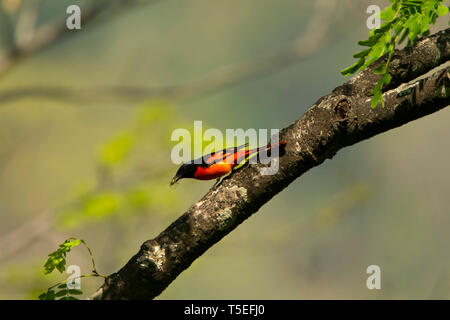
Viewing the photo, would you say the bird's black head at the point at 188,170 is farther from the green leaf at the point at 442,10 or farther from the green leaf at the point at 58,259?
the green leaf at the point at 442,10

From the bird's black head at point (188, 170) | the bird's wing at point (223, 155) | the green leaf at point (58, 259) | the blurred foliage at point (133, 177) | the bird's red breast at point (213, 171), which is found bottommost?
the green leaf at point (58, 259)

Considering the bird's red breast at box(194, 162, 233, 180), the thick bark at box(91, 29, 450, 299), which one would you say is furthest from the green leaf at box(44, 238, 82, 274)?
the bird's red breast at box(194, 162, 233, 180)

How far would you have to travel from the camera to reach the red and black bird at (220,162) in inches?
126

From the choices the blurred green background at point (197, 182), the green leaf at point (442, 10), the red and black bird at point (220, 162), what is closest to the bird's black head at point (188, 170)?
the red and black bird at point (220, 162)

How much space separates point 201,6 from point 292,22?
41.3ft

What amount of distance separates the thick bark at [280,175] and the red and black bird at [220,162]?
158mm

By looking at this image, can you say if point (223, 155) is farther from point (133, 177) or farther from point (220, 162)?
point (133, 177)

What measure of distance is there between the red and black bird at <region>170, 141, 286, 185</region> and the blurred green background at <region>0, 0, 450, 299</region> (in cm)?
374

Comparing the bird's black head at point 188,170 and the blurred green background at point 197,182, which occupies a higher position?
the blurred green background at point 197,182

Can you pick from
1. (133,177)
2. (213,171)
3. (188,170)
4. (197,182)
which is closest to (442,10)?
(213,171)

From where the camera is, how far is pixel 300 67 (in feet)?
257
